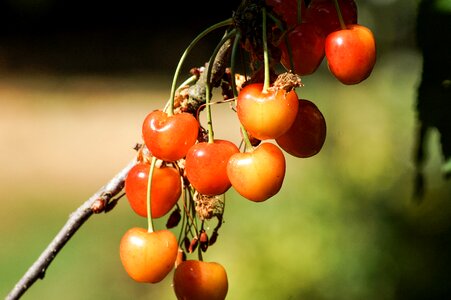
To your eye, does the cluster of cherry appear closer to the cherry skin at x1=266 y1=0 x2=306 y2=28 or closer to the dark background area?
the cherry skin at x1=266 y1=0 x2=306 y2=28

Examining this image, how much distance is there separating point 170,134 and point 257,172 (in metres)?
0.11

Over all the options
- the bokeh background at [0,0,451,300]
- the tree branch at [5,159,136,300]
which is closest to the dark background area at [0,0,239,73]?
the bokeh background at [0,0,451,300]

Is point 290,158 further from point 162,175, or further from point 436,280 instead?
point 162,175

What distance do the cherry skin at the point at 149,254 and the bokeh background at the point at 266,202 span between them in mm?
474

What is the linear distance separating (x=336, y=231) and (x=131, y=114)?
175 inches

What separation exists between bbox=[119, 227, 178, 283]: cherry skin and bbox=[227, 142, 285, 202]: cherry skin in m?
0.14

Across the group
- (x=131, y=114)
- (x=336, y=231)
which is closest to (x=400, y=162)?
(x=336, y=231)

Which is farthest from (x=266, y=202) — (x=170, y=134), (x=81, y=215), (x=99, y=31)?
(x=99, y=31)

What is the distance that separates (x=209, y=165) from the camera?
29.5 inches

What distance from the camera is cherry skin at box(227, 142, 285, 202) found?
719mm

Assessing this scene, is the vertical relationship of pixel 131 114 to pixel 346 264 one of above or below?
below

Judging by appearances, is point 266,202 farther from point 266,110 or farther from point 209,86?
point 266,110

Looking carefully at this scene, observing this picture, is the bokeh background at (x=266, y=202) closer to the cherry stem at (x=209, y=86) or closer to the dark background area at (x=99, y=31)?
the dark background area at (x=99, y=31)

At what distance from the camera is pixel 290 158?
144 inches
